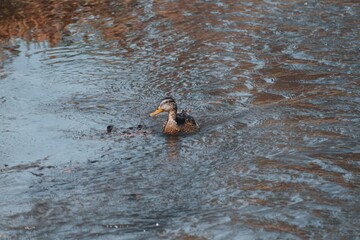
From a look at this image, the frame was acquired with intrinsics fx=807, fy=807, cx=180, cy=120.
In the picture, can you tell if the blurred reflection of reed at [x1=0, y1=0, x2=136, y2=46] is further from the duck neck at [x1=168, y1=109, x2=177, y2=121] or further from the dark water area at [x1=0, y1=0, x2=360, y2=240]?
the duck neck at [x1=168, y1=109, x2=177, y2=121]

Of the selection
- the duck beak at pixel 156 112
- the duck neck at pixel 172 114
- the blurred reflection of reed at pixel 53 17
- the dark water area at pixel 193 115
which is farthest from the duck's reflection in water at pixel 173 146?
the blurred reflection of reed at pixel 53 17

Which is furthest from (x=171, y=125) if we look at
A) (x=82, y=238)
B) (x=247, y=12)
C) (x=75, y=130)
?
(x=247, y=12)

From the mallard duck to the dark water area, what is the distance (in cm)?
15

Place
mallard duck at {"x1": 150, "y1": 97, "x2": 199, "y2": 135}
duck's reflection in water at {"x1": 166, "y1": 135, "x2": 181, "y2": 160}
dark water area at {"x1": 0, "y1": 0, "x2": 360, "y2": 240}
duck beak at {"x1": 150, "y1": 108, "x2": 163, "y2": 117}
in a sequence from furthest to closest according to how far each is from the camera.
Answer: duck beak at {"x1": 150, "y1": 108, "x2": 163, "y2": 117}
mallard duck at {"x1": 150, "y1": 97, "x2": 199, "y2": 135}
duck's reflection in water at {"x1": 166, "y1": 135, "x2": 181, "y2": 160}
dark water area at {"x1": 0, "y1": 0, "x2": 360, "y2": 240}

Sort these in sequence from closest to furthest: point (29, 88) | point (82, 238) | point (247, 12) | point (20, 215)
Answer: point (82, 238) → point (20, 215) → point (29, 88) → point (247, 12)

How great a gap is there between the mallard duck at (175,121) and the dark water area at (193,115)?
15 centimetres

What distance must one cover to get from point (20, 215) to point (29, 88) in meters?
5.38

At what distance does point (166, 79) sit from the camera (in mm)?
13359

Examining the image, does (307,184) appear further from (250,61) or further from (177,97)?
(250,61)

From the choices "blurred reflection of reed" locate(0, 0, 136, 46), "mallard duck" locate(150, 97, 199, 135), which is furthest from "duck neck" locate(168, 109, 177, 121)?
"blurred reflection of reed" locate(0, 0, 136, 46)

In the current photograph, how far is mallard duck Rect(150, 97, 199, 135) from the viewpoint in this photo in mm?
10672

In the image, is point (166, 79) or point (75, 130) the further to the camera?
point (166, 79)

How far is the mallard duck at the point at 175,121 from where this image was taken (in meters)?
10.7

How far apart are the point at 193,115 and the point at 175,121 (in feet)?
3.05
